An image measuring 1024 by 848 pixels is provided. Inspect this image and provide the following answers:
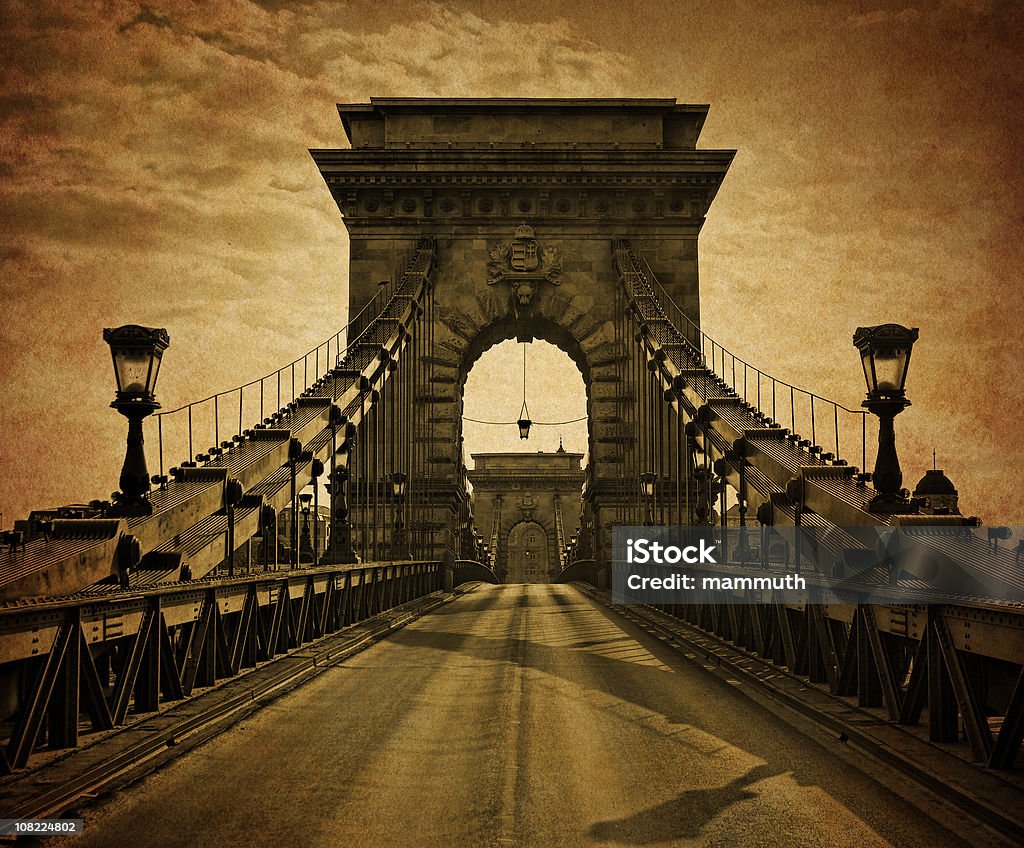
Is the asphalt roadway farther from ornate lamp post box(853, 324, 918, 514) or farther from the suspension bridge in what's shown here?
ornate lamp post box(853, 324, 918, 514)

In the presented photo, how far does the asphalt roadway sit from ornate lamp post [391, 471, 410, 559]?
21480 millimetres

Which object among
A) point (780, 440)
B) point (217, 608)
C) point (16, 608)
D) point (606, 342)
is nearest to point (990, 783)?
point (16, 608)

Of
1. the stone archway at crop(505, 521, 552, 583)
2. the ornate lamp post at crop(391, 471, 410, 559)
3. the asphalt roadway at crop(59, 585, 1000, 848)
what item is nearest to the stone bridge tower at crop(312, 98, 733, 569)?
the ornate lamp post at crop(391, 471, 410, 559)

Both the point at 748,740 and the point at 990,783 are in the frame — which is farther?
the point at 748,740

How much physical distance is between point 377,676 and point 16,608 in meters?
6.47

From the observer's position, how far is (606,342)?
41406mm

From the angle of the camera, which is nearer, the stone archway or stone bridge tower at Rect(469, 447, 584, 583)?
stone bridge tower at Rect(469, 447, 584, 583)

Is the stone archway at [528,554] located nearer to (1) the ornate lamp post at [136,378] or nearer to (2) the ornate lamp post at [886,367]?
(2) the ornate lamp post at [886,367]

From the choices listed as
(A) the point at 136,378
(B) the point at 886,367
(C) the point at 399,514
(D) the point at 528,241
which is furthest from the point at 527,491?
(A) the point at 136,378

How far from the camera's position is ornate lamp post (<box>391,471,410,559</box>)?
34625 millimetres

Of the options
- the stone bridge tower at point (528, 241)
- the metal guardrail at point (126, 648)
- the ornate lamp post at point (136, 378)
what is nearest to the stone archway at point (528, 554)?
the stone bridge tower at point (528, 241)

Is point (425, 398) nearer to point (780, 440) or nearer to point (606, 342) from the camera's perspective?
point (606, 342)

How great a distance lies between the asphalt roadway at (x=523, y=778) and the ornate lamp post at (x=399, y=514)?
2148cm

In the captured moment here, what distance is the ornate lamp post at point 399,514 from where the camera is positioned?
114ft
